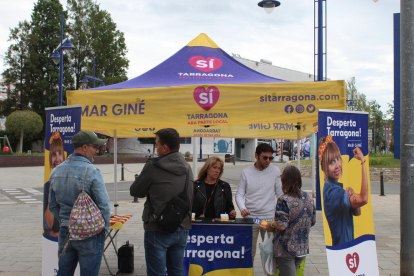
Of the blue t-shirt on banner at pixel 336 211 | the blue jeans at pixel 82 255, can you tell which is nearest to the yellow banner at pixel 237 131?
the blue t-shirt on banner at pixel 336 211

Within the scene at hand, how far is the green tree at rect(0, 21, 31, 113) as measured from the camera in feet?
143

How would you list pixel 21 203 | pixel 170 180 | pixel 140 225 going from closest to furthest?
1. pixel 170 180
2. pixel 140 225
3. pixel 21 203

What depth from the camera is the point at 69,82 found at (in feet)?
151

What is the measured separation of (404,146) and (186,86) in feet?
8.79

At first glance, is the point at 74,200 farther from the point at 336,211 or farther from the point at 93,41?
the point at 93,41

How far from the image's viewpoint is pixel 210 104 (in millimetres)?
4816

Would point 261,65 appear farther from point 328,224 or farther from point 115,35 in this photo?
point 328,224

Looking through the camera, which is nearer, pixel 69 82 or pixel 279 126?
pixel 279 126

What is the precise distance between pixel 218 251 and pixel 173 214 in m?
1.57

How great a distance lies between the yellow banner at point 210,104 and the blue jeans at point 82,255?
1885 millimetres

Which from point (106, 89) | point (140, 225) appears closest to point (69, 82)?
point (140, 225)

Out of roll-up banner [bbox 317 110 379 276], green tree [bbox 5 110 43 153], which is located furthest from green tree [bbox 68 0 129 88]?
roll-up banner [bbox 317 110 379 276]

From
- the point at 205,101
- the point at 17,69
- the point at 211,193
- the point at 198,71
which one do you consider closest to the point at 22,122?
the point at 17,69

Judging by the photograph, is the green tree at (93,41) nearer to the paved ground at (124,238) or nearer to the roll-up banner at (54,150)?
the paved ground at (124,238)
